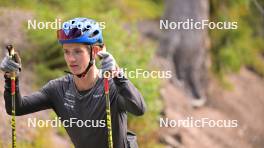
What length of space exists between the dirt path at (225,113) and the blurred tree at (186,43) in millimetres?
925

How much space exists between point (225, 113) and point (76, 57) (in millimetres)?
14093

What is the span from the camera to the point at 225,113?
63.7ft

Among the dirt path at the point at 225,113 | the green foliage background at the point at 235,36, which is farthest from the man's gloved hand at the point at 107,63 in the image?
the green foliage background at the point at 235,36

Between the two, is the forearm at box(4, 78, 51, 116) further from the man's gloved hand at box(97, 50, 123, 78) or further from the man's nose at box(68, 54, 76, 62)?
the man's gloved hand at box(97, 50, 123, 78)

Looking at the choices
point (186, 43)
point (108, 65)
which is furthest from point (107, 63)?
point (186, 43)

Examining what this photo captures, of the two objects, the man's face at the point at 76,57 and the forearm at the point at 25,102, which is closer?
the man's face at the point at 76,57

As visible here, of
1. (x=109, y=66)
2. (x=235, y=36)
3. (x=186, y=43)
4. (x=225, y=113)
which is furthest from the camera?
(x=235, y=36)

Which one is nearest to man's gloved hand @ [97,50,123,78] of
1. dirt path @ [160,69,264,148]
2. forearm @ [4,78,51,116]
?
forearm @ [4,78,51,116]

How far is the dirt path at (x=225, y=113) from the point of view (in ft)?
48.7

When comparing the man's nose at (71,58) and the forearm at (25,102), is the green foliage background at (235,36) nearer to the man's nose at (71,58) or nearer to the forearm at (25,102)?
the forearm at (25,102)

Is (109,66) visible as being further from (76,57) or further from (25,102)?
(25,102)

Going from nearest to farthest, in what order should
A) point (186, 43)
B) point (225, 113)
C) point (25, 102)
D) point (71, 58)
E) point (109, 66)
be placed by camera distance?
1. point (109, 66)
2. point (71, 58)
3. point (25, 102)
4. point (186, 43)
5. point (225, 113)

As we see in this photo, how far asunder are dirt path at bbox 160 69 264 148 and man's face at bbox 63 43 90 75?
7.61m

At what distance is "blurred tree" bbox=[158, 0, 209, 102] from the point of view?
18.1 meters
